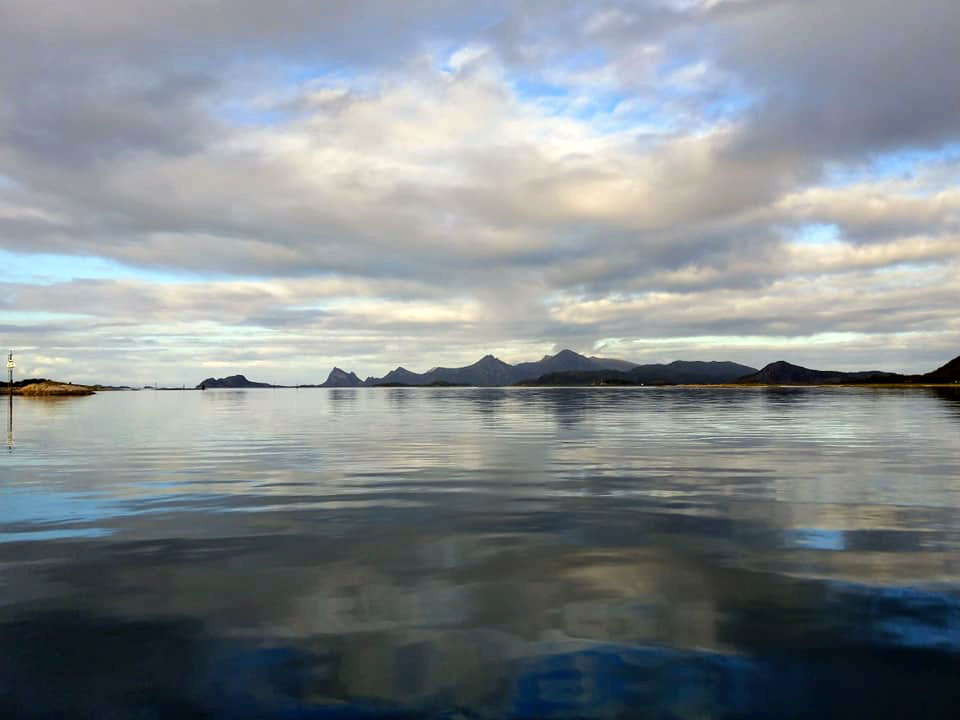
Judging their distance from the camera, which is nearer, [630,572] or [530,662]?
[530,662]

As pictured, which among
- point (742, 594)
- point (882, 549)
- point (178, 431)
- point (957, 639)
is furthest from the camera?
point (178, 431)

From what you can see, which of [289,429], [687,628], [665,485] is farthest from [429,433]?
[687,628]

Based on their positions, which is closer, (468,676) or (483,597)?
(468,676)

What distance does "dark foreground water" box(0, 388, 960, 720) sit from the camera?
24.7ft

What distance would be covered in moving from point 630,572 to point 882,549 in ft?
21.7

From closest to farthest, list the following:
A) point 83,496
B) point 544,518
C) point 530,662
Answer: point 530,662 → point 544,518 → point 83,496

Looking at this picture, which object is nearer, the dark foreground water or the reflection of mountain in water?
the reflection of mountain in water

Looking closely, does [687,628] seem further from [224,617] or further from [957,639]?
[224,617]

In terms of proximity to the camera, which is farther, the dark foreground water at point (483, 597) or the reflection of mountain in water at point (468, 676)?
the dark foreground water at point (483, 597)

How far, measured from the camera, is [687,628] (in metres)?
9.54

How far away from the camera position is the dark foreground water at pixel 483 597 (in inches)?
297

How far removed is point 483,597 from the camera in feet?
36.3

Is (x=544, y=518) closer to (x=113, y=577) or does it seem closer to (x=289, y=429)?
(x=113, y=577)

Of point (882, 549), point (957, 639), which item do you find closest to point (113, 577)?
point (957, 639)
